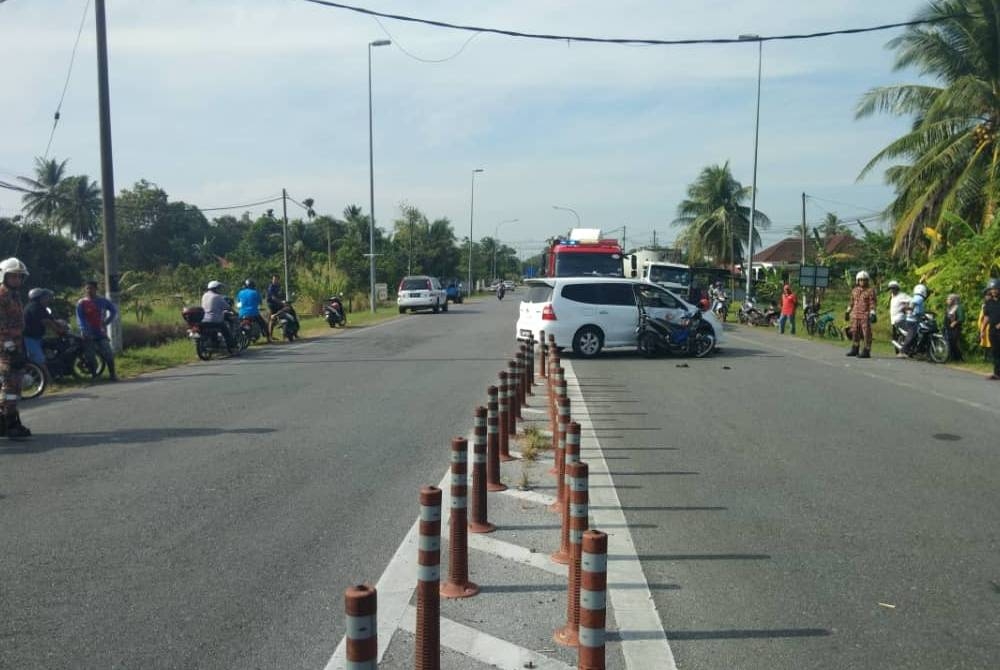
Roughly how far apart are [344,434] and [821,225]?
247 ft

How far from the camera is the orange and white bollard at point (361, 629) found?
288 centimetres

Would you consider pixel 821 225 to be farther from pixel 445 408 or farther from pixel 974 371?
pixel 445 408

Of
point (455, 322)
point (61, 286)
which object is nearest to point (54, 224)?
point (61, 286)

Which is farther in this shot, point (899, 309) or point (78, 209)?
point (78, 209)

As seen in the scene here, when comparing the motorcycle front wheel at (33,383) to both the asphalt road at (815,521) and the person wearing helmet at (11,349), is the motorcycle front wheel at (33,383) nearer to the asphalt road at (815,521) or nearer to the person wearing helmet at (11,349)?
the person wearing helmet at (11,349)

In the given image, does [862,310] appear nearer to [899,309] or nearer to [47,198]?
[899,309]

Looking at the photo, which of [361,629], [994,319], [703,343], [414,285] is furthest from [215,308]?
[414,285]

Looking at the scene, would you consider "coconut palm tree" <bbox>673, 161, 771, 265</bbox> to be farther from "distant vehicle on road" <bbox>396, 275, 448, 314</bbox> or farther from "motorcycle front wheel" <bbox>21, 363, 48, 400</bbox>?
"motorcycle front wheel" <bbox>21, 363, 48, 400</bbox>

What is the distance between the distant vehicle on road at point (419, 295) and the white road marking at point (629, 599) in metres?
33.8

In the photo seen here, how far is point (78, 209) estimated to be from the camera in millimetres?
62531

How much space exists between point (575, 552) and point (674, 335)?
14.8 m

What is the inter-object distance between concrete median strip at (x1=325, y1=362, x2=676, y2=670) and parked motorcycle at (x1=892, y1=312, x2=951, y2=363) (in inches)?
545

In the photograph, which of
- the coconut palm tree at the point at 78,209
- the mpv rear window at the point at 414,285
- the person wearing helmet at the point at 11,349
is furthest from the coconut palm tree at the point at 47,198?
the person wearing helmet at the point at 11,349

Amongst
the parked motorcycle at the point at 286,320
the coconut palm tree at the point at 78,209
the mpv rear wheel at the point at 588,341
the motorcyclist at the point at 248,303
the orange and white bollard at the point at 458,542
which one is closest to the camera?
the orange and white bollard at the point at 458,542
